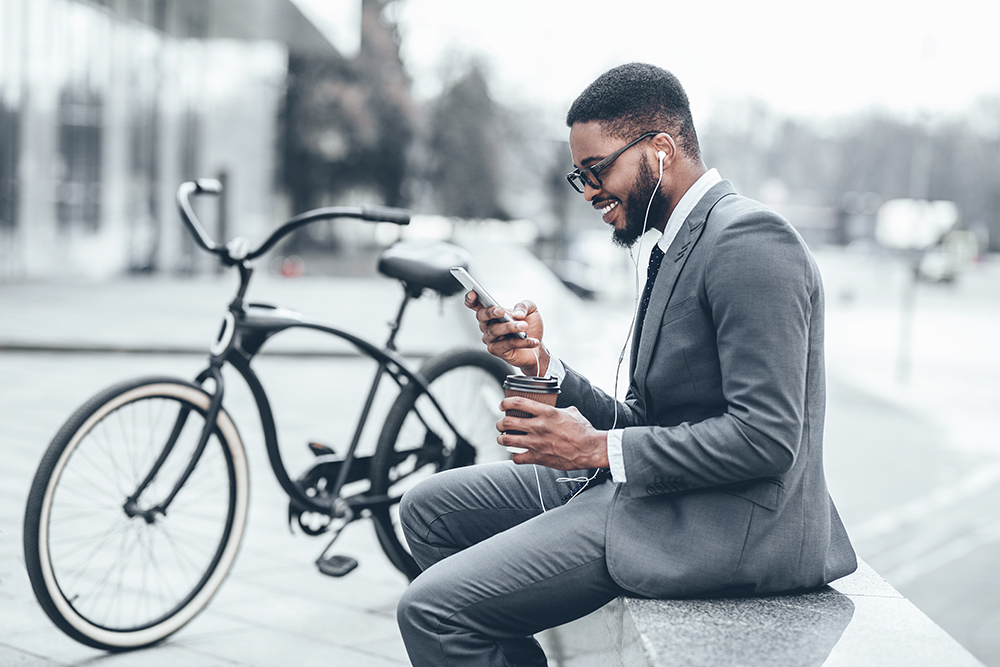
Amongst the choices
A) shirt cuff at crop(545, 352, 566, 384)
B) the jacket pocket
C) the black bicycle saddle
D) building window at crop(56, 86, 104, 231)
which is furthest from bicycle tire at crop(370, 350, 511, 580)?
building window at crop(56, 86, 104, 231)

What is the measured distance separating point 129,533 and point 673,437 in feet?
9.96

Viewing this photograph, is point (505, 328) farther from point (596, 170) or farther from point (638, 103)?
point (638, 103)

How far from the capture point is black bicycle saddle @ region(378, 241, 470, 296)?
135 inches

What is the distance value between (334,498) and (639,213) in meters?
1.68

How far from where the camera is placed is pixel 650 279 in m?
2.22

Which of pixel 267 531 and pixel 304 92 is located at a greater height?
pixel 304 92

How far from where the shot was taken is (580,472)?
238 centimetres

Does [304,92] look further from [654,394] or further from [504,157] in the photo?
[654,394]

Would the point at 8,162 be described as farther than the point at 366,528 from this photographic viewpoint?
Yes

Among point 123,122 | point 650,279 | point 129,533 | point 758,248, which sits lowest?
point 129,533

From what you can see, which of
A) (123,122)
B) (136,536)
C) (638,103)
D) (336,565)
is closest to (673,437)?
(638,103)

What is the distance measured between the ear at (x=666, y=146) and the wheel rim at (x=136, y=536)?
1.63 m


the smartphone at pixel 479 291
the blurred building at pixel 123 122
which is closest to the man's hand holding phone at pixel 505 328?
the smartphone at pixel 479 291

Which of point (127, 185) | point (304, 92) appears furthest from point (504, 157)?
point (127, 185)
